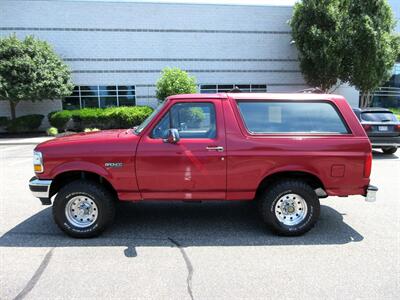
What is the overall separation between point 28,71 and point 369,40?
62.1 feet

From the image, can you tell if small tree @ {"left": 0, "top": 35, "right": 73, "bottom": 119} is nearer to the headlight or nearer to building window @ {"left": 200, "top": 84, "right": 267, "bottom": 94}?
building window @ {"left": 200, "top": 84, "right": 267, "bottom": 94}

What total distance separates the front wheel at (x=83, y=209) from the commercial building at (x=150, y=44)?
1910 cm

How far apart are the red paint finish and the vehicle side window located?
0.23ft

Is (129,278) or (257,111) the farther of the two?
(257,111)

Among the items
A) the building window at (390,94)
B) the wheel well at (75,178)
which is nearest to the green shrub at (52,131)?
the wheel well at (75,178)

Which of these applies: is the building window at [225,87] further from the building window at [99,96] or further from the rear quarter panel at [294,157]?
the rear quarter panel at [294,157]

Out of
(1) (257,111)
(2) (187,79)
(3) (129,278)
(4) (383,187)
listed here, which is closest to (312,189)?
(1) (257,111)

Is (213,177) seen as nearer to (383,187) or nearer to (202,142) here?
(202,142)

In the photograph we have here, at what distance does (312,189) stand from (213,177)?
1351 millimetres

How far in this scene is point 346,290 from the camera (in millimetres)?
3332

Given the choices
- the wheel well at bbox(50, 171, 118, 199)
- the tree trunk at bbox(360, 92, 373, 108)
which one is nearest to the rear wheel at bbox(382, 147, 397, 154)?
the wheel well at bbox(50, 171, 118, 199)

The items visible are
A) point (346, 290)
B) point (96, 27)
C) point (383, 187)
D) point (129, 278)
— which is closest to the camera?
point (346, 290)

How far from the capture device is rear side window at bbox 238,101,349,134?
184 inches

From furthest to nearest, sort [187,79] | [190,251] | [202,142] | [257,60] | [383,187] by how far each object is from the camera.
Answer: [257,60], [187,79], [383,187], [202,142], [190,251]
